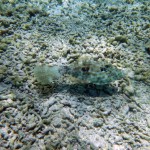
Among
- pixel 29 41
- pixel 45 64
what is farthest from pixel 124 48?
pixel 29 41

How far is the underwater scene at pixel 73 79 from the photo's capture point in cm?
240

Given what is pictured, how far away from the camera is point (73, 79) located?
2961 millimetres

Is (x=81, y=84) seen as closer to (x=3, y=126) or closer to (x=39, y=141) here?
(x=39, y=141)

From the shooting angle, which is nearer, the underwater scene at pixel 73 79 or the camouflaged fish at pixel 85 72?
the underwater scene at pixel 73 79

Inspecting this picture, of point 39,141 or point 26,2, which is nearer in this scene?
point 39,141

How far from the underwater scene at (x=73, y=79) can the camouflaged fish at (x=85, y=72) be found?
1 cm

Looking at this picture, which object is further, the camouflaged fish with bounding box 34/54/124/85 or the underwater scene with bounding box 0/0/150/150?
the camouflaged fish with bounding box 34/54/124/85

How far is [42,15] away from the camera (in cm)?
424

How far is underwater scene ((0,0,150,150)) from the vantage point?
7.88ft

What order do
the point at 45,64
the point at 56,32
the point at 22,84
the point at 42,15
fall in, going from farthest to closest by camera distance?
the point at 42,15, the point at 56,32, the point at 45,64, the point at 22,84

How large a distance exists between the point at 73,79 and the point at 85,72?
8.2 inches

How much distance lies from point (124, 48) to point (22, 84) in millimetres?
1898

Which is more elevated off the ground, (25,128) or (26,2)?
(26,2)

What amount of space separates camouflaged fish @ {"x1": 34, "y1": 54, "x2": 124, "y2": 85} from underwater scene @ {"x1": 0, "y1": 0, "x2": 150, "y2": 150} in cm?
1
